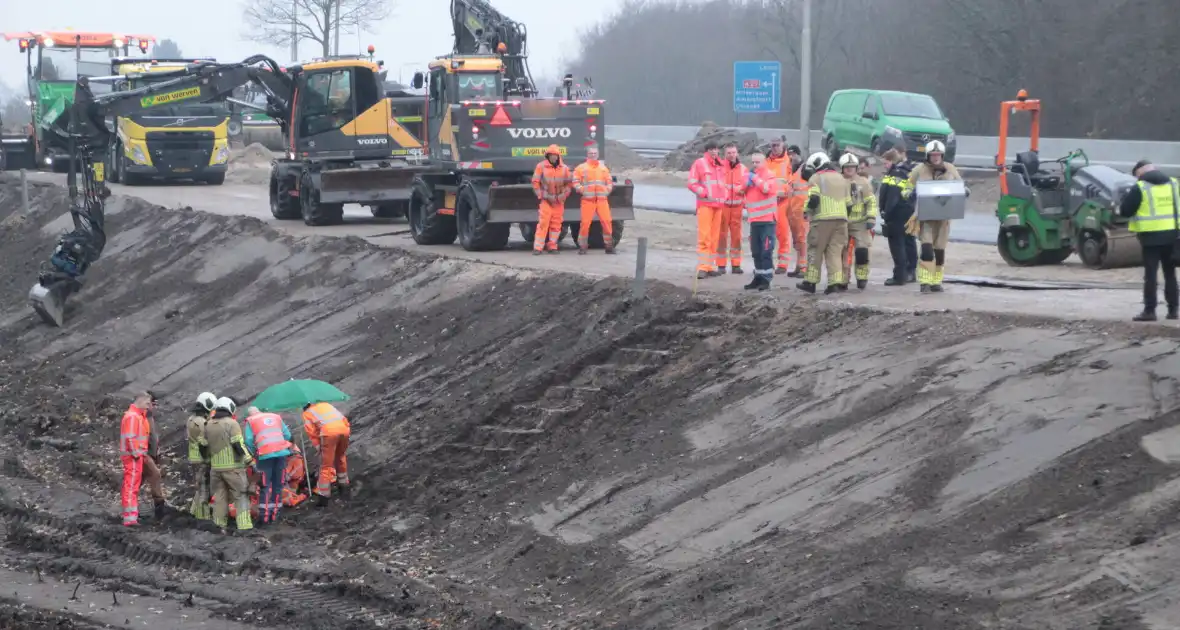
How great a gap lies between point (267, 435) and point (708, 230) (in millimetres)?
5684

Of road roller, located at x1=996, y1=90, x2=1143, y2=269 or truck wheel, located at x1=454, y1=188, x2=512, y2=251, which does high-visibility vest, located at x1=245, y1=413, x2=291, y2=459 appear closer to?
truck wheel, located at x1=454, y1=188, x2=512, y2=251

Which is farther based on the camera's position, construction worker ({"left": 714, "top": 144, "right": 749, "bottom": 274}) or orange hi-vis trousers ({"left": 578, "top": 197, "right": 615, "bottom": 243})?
orange hi-vis trousers ({"left": 578, "top": 197, "right": 615, "bottom": 243})

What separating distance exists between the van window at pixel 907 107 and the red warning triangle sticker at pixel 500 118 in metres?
14.6

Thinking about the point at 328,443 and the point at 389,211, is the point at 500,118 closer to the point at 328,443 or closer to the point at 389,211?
the point at 389,211

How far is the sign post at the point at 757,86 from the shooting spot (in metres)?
42.2

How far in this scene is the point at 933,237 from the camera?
15.4 metres

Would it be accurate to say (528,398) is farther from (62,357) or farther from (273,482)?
(62,357)

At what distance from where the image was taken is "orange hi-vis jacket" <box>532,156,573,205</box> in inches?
797

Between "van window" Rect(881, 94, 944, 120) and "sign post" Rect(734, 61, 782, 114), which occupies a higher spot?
"sign post" Rect(734, 61, 782, 114)

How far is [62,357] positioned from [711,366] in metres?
13.8

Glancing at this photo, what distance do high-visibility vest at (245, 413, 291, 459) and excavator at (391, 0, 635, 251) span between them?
746cm

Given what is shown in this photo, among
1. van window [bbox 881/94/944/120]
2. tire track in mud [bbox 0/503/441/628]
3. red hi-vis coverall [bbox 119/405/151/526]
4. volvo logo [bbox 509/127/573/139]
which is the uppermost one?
van window [bbox 881/94/944/120]

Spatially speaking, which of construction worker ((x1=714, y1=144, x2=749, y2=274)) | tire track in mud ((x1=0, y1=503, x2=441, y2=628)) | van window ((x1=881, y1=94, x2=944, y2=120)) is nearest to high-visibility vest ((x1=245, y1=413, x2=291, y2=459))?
tire track in mud ((x1=0, y1=503, x2=441, y2=628))

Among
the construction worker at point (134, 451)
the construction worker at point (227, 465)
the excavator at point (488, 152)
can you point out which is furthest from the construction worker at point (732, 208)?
the construction worker at point (134, 451)
